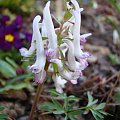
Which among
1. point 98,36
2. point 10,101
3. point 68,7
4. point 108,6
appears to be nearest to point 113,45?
point 98,36

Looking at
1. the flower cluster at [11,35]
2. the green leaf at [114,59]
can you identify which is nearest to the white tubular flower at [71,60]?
the flower cluster at [11,35]

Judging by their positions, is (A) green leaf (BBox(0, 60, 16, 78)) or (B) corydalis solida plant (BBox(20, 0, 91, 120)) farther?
(A) green leaf (BBox(0, 60, 16, 78))

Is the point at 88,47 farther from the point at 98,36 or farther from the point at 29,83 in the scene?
the point at 29,83

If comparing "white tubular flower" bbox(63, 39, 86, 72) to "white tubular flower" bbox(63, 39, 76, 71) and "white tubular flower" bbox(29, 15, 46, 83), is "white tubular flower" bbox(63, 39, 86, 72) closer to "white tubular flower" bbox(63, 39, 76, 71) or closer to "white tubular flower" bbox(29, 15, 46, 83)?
"white tubular flower" bbox(63, 39, 76, 71)

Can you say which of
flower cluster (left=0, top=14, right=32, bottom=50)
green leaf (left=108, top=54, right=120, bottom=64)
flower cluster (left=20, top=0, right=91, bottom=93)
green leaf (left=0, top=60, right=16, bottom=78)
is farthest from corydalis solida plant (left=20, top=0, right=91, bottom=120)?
green leaf (left=108, top=54, right=120, bottom=64)

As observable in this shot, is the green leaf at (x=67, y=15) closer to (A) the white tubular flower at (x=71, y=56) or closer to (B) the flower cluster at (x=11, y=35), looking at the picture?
(A) the white tubular flower at (x=71, y=56)

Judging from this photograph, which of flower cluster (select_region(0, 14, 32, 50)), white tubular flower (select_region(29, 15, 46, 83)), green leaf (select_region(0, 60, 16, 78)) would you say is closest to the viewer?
white tubular flower (select_region(29, 15, 46, 83))

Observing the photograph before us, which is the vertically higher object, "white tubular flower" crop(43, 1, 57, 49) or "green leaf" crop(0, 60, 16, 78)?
"white tubular flower" crop(43, 1, 57, 49)
